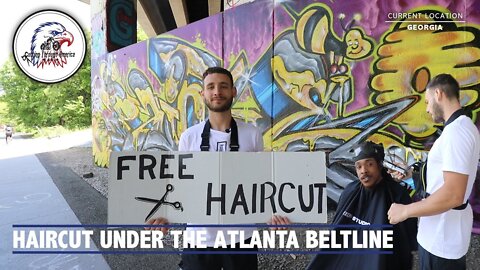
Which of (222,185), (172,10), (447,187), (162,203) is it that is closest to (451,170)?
(447,187)

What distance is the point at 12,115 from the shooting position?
15812 millimetres

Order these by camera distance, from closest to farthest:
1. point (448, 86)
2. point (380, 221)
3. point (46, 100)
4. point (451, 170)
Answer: point (451, 170), point (448, 86), point (380, 221), point (46, 100)

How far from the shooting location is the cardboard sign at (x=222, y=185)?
2.06m

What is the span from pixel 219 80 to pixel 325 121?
323cm

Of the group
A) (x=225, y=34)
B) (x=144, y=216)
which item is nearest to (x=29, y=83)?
(x=225, y=34)

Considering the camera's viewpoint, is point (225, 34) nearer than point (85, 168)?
Yes

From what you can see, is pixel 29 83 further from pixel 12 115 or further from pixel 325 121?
pixel 325 121

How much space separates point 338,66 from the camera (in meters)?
4.76

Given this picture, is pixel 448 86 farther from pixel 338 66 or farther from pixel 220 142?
pixel 338 66

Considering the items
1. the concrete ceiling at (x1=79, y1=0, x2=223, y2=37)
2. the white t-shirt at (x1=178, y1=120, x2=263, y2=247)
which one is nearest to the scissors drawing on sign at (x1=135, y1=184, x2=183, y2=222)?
the white t-shirt at (x1=178, y1=120, x2=263, y2=247)

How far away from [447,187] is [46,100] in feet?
56.3

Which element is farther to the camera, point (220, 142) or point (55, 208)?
point (55, 208)

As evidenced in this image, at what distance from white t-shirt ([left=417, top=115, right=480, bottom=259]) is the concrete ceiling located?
14826 mm

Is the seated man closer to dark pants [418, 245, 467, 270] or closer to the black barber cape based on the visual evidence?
the black barber cape
